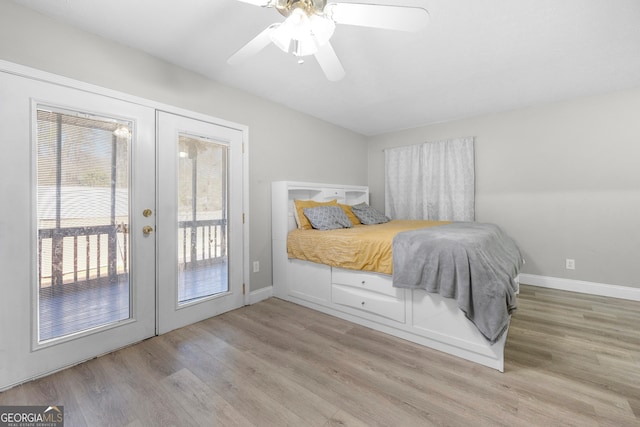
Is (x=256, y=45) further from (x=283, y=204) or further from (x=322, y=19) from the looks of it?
(x=283, y=204)

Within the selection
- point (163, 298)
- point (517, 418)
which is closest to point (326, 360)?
point (517, 418)

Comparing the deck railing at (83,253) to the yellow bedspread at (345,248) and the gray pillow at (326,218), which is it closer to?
the yellow bedspread at (345,248)

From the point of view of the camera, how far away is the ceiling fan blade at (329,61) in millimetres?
1542

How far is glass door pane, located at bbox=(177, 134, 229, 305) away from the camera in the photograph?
2.37m

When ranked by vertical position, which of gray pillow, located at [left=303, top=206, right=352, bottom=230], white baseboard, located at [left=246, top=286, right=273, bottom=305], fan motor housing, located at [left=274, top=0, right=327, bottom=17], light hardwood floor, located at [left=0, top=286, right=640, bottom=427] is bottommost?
light hardwood floor, located at [left=0, top=286, right=640, bottom=427]

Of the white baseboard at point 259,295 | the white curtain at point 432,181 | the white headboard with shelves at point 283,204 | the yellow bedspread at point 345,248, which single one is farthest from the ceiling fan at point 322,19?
the white curtain at point 432,181

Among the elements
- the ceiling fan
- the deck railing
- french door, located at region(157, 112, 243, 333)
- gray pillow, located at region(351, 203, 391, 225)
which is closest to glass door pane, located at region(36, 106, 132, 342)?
the deck railing

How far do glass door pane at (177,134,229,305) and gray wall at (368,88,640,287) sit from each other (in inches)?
135

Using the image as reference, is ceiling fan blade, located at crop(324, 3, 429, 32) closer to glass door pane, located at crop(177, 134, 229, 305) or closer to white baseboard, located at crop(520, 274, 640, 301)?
glass door pane, located at crop(177, 134, 229, 305)

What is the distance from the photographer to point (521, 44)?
2049 mm

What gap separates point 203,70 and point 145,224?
4.81 ft

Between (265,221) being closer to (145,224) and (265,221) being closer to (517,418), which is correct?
(145,224)

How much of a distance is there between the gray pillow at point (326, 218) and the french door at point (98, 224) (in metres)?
0.94

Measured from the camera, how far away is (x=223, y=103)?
267cm
